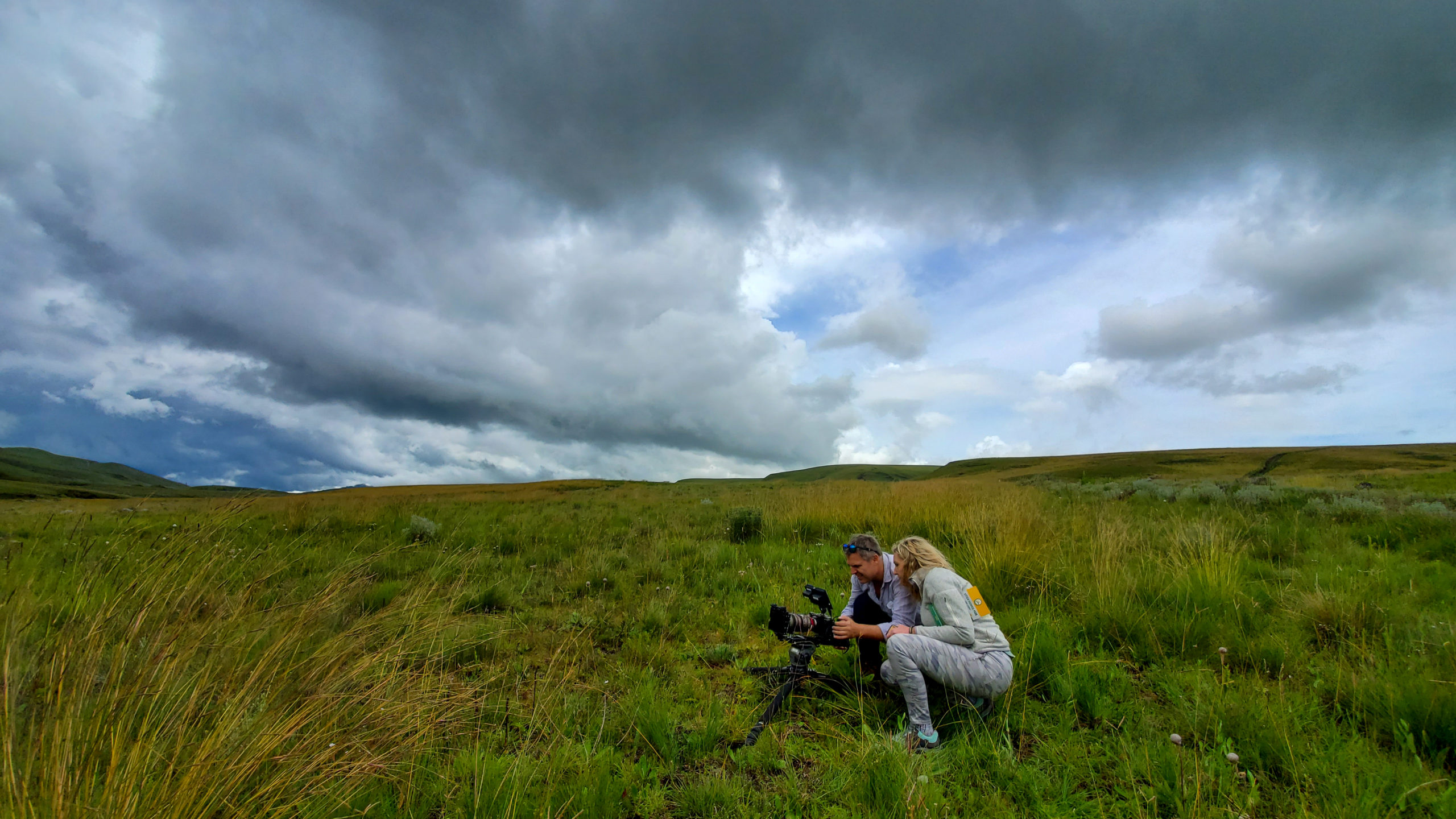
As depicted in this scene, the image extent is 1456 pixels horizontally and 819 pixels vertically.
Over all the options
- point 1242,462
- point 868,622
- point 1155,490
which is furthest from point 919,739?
point 1242,462

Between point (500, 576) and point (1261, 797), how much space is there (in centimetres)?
761

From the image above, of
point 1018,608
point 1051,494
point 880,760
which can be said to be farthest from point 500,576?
point 1051,494

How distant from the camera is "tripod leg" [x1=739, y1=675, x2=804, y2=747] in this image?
3.62m

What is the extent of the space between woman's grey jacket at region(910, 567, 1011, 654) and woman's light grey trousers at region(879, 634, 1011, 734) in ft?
0.19

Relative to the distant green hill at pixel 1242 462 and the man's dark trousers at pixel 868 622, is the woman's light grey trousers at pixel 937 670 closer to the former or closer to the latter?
the man's dark trousers at pixel 868 622

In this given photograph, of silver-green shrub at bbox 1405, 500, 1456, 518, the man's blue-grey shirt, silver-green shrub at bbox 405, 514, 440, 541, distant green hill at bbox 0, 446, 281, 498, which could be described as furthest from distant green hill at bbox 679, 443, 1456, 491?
distant green hill at bbox 0, 446, 281, 498

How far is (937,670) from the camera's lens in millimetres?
3662

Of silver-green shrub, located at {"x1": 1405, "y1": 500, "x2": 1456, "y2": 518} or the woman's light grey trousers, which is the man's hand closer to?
the woman's light grey trousers

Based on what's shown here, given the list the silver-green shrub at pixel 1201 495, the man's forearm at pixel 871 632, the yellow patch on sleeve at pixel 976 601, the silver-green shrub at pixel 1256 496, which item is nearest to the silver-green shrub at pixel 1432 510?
the silver-green shrub at pixel 1256 496

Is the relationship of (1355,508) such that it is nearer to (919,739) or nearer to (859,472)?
(919,739)

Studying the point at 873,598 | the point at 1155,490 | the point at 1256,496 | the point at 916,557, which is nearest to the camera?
the point at 916,557

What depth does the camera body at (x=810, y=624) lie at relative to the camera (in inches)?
154

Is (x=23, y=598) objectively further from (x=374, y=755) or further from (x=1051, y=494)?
(x=1051, y=494)

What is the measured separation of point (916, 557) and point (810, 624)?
102cm
